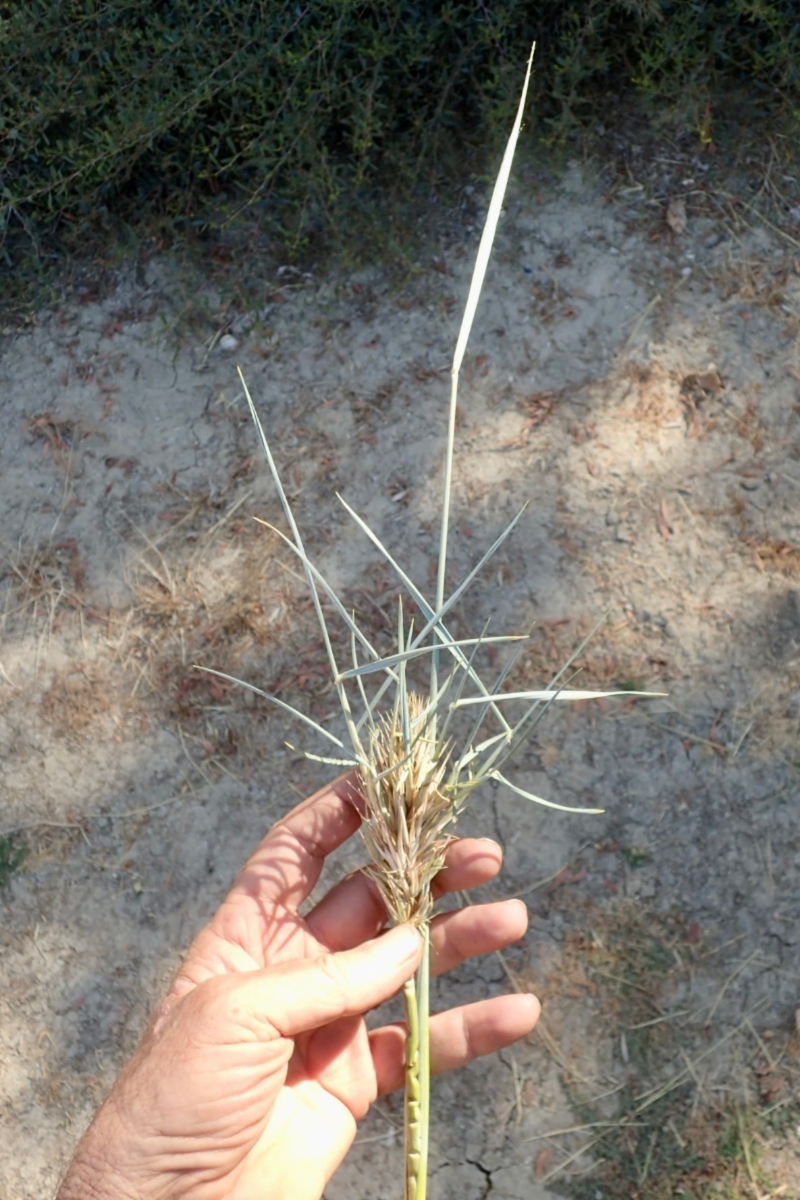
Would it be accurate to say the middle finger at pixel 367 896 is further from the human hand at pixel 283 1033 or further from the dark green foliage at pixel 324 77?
the dark green foliage at pixel 324 77

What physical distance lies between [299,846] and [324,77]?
2.05 metres

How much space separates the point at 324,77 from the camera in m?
2.85

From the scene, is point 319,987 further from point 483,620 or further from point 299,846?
point 483,620

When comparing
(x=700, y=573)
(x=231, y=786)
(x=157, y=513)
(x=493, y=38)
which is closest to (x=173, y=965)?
(x=231, y=786)

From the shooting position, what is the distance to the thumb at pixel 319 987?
5.93 feet

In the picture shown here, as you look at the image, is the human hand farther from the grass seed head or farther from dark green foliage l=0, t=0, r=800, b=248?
dark green foliage l=0, t=0, r=800, b=248

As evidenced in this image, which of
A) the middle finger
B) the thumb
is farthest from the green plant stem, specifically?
the middle finger

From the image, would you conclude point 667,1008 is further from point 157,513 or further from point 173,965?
point 157,513

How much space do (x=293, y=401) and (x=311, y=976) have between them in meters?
1.68

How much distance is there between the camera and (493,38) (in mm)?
2820

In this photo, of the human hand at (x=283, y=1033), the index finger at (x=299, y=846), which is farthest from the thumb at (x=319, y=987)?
the index finger at (x=299, y=846)

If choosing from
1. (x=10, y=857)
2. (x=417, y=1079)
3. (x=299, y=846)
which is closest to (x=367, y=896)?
(x=299, y=846)

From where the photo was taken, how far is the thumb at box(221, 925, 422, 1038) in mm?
1809

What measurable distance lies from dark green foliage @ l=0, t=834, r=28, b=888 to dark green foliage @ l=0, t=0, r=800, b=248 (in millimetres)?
1794
